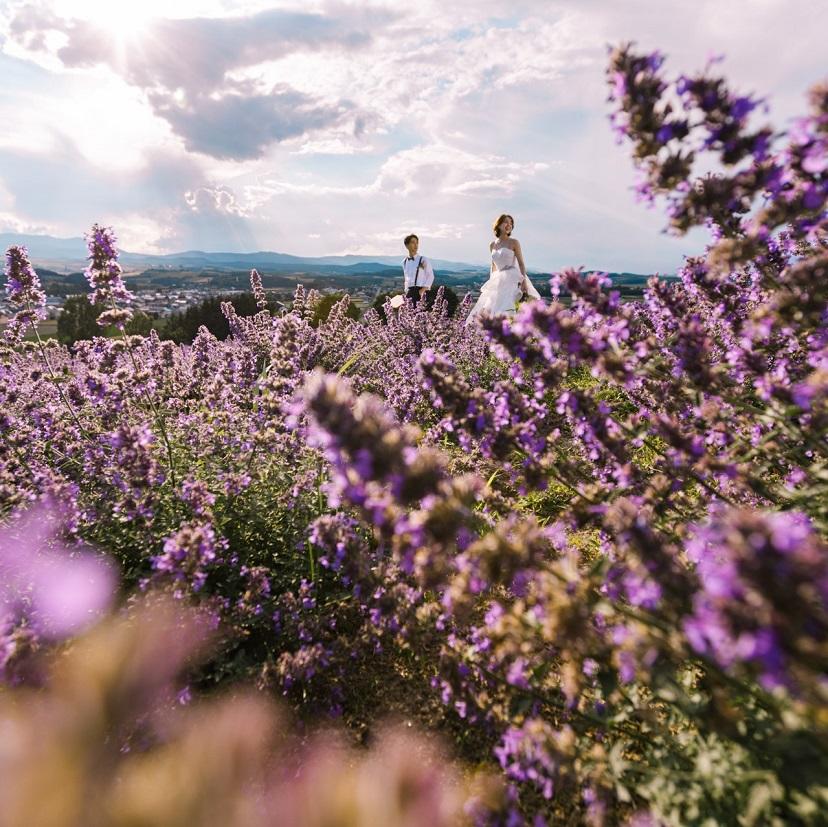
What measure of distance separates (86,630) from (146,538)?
0.83 metres

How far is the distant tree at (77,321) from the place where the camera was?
21.5 m

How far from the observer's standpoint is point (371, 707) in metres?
3.35

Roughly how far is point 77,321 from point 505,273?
763 inches

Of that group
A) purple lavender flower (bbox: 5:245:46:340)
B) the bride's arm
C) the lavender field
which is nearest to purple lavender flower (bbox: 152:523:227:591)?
the lavender field

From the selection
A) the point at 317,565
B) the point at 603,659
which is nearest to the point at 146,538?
the point at 317,565

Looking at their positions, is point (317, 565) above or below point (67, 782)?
below

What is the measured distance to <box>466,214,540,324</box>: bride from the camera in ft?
→ 43.5

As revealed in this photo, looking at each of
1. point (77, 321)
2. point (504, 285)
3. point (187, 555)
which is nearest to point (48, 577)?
point (187, 555)

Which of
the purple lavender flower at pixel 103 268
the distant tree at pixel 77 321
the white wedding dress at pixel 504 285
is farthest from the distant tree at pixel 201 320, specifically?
the purple lavender flower at pixel 103 268

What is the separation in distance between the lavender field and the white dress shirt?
11185mm

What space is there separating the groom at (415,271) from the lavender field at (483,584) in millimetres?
11134

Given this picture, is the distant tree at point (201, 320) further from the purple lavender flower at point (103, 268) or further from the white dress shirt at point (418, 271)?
the purple lavender flower at point (103, 268)

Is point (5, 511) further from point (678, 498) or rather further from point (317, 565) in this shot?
point (678, 498)

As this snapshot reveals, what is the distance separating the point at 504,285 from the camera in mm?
13297
